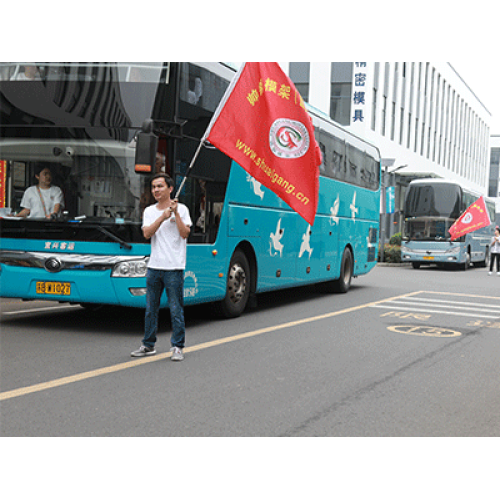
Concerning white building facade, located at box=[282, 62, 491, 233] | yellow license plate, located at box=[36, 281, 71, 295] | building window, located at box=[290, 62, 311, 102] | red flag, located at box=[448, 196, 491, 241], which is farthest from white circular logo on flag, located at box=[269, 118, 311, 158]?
building window, located at box=[290, 62, 311, 102]

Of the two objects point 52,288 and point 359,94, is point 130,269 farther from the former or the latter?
point 359,94

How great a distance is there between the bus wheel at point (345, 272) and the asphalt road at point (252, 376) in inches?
164

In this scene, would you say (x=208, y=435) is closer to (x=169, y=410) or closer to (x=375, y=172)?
(x=169, y=410)

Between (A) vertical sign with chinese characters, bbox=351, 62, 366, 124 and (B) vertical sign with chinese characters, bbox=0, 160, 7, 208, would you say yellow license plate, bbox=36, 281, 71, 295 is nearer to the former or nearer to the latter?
(B) vertical sign with chinese characters, bbox=0, 160, 7, 208

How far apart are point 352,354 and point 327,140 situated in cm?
695

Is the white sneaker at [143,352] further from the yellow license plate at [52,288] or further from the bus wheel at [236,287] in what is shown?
the bus wheel at [236,287]

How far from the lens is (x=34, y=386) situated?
5.95 metres

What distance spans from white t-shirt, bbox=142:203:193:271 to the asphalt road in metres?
0.99

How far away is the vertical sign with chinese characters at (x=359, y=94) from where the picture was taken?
131ft

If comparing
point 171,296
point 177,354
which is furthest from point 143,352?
point 171,296

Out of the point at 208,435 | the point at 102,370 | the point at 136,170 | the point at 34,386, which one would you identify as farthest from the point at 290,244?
the point at 208,435

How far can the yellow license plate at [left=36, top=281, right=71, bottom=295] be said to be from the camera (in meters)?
8.67

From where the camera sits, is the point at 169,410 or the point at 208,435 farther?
the point at 169,410

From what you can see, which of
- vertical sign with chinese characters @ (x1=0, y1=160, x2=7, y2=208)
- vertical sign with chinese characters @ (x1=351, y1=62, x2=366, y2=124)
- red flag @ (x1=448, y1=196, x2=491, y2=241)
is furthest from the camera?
vertical sign with chinese characters @ (x1=351, y1=62, x2=366, y2=124)
